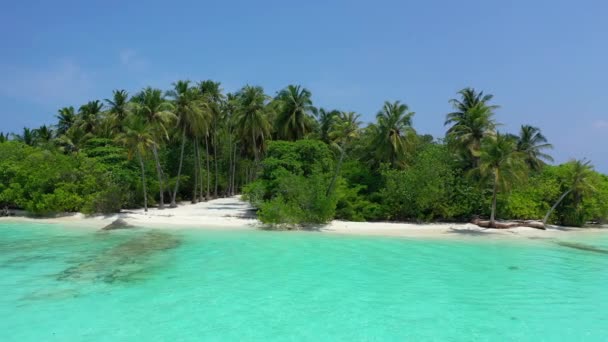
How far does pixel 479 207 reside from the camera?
3369cm

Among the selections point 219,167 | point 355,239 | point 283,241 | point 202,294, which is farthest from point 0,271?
point 219,167

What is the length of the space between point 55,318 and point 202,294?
3.86 m

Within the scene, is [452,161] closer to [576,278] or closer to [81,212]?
[576,278]

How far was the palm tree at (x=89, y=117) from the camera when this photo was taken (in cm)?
4950

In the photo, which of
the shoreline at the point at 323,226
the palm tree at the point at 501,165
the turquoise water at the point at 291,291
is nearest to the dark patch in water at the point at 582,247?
the turquoise water at the point at 291,291

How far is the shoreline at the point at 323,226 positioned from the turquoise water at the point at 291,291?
222 inches

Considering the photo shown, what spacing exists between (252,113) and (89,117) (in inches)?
846

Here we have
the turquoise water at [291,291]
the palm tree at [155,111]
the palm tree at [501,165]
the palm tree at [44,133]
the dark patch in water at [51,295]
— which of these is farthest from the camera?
the palm tree at [44,133]

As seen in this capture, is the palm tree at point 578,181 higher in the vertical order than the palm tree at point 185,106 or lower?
lower

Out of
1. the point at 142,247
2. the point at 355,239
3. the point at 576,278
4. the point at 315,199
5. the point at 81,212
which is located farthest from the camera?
the point at 81,212

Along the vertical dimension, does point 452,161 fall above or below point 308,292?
above

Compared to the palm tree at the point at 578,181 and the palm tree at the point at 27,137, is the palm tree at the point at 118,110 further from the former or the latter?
the palm tree at the point at 578,181

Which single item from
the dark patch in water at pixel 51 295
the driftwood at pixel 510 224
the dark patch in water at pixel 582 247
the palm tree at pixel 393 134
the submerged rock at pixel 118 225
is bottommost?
the dark patch in water at pixel 51 295

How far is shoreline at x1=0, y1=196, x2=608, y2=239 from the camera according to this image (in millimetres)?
28797
